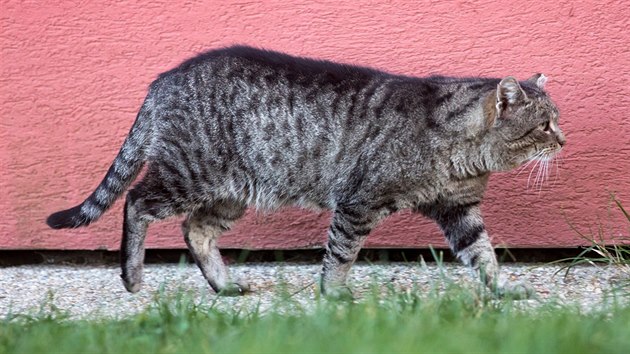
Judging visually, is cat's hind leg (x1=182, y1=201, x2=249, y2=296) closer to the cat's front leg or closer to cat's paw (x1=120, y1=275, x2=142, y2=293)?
cat's paw (x1=120, y1=275, x2=142, y2=293)

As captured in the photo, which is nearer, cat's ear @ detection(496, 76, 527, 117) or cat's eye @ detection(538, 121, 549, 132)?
cat's ear @ detection(496, 76, 527, 117)

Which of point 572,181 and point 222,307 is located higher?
point 572,181

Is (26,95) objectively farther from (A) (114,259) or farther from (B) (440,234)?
(B) (440,234)

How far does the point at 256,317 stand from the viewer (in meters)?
3.83

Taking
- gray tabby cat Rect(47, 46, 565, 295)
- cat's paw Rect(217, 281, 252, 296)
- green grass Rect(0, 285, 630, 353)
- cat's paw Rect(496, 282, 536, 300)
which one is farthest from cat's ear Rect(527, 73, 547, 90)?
cat's paw Rect(217, 281, 252, 296)

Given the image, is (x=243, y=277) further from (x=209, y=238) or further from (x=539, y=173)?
(x=539, y=173)

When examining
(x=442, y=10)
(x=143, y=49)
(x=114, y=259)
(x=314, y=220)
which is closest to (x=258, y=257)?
(x=314, y=220)

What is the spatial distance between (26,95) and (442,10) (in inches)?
98.7

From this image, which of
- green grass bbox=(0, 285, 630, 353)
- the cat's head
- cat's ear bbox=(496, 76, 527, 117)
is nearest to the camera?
green grass bbox=(0, 285, 630, 353)

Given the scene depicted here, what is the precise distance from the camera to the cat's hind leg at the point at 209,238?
18.1ft

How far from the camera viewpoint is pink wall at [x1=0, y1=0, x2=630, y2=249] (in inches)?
228

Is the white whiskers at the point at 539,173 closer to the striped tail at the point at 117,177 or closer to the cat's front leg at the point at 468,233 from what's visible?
the cat's front leg at the point at 468,233

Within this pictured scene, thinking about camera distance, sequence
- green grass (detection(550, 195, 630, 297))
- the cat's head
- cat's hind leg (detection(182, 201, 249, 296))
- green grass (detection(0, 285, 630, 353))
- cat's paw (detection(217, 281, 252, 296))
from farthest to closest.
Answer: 1. cat's hind leg (detection(182, 201, 249, 296))
2. green grass (detection(550, 195, 630, 297))
3. cat's paw (detection(217, 281, 252, 296))
4. the cat's head
5. green grass (detection(0, 285, 630, 353))

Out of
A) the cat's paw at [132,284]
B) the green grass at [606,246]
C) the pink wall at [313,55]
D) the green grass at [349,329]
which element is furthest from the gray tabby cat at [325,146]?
the green grass at [349,329]
